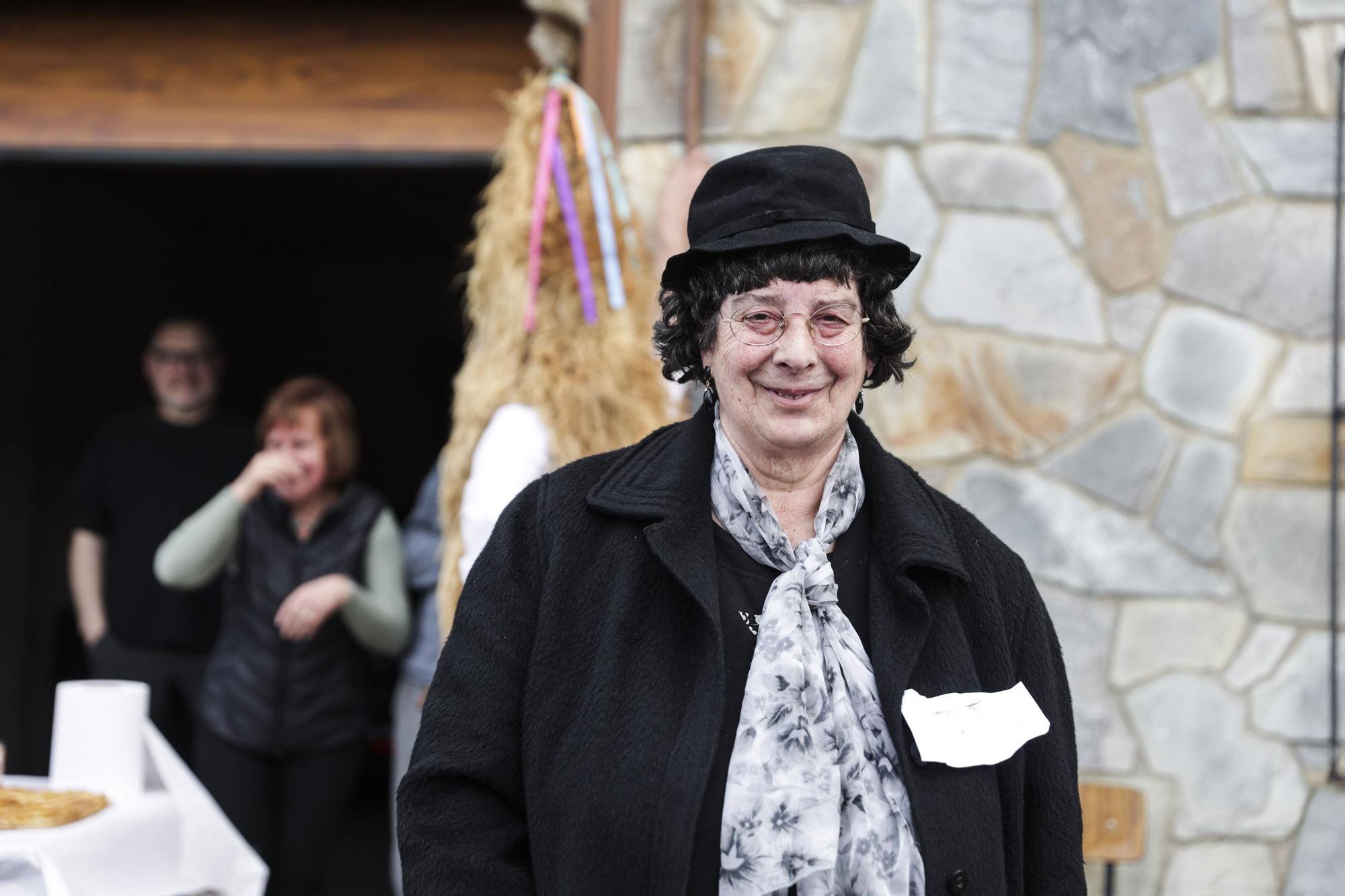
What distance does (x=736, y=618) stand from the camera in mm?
1517

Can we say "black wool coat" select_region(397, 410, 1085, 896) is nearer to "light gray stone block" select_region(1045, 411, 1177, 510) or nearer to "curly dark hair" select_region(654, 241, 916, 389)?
"curly dark hair" select_region(654, 241, 916, 389)

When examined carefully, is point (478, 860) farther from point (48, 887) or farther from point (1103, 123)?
point (1103, 123)

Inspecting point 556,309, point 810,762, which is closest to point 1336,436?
point 556,309

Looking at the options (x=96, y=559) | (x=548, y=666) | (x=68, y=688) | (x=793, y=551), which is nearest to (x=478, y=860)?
(x=548, y=666)

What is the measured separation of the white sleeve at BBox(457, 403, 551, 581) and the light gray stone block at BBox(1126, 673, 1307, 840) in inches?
70.8

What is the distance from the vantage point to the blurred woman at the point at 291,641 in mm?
3143

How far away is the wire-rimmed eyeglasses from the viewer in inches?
60.6

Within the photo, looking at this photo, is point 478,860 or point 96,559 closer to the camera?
point 478,860

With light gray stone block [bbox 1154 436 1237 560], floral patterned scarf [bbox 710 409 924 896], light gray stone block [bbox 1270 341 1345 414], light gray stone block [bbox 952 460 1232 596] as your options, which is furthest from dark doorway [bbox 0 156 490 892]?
floral patterned scarf [bbox 710 409 924 896]

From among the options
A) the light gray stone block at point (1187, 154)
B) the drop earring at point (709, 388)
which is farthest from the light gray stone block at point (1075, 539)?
the drop earring at point (709, 388)

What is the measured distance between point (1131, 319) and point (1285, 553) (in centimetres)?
71

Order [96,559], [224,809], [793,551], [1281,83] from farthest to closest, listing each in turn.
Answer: [96,559] → [1281,83] → [224,809] → [793,551]

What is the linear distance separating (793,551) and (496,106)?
8.01 ft

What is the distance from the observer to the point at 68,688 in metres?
2.25
